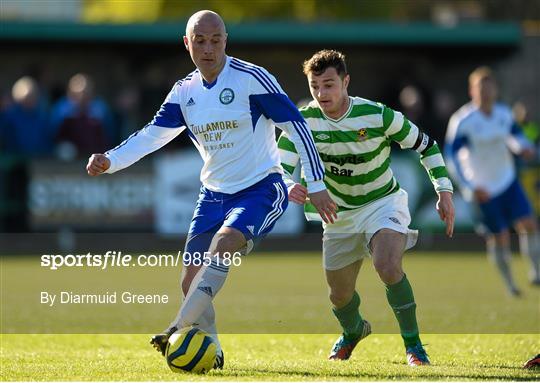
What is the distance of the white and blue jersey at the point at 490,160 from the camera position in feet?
49.2

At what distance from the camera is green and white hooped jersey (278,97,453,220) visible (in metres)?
8.60

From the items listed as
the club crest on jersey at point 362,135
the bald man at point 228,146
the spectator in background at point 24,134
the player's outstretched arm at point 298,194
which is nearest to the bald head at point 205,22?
the bald man at point 228,146

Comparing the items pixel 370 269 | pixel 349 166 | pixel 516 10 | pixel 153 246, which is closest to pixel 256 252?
pixel 153 246

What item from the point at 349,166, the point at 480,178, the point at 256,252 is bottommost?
the point at 256,252

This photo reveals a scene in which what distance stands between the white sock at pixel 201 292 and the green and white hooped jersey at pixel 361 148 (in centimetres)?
114

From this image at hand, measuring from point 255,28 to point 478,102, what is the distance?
1103cm

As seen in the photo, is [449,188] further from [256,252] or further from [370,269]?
[256,252]

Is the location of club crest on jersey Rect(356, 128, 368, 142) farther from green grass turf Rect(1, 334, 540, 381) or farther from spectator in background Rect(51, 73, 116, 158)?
spectator in background Rect(51, 73, 116, 158)

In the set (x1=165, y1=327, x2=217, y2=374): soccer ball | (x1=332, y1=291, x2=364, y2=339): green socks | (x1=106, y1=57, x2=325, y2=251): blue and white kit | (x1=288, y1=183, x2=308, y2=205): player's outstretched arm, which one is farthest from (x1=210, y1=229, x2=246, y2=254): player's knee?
(x1=332, y1=291, x2=364, y2=339): green socks

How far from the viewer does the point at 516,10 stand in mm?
47156

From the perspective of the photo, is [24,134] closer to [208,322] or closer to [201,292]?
[208,322]

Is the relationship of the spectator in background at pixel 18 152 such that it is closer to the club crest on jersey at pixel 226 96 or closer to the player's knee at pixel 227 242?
the club crest on jersey at pixel 226 96

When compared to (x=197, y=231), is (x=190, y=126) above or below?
above

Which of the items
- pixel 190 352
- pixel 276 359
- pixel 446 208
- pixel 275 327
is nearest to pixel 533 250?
pixel 275 327
